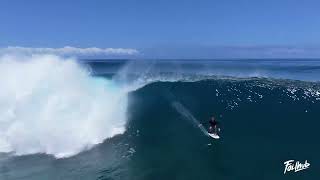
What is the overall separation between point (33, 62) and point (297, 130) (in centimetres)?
2020

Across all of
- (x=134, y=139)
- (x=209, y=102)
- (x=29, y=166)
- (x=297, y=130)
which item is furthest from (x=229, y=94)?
(x=29, y=166)

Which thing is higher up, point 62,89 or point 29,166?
point 62,89

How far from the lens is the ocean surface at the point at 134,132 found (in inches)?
761

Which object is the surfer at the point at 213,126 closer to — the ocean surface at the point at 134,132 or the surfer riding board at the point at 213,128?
the surfer riding board at the point at 213,128

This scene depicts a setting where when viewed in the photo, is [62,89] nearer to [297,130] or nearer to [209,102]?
[209,102]

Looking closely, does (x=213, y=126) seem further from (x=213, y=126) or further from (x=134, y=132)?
(x=134, y=132)

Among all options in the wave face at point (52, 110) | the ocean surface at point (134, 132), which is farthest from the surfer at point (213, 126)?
the wave face at point (52, 110)

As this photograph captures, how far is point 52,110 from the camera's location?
83.8 feet

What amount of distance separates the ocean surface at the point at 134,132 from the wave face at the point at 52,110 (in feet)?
0.21

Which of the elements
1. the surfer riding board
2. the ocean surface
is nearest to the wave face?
the ocean surface

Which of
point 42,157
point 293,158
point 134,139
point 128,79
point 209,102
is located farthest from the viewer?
point 128,79

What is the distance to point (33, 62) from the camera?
3036 centimetres

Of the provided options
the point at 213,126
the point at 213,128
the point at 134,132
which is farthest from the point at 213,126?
the point at 134,132

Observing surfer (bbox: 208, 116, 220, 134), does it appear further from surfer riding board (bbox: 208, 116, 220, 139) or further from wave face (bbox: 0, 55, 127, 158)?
wave face (bbox: 0, 55, 127, 158)
